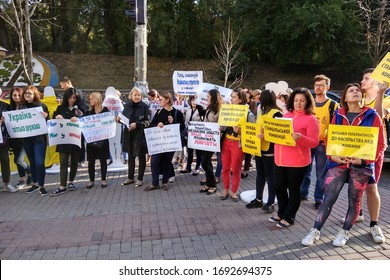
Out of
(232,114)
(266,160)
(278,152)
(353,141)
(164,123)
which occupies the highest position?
(232,114)

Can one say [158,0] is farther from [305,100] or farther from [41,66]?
[305,100]

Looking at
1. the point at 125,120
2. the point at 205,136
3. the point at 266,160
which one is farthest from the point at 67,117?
the point at 266,160

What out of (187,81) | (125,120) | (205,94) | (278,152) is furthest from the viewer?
(187,81)

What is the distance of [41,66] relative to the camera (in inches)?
1053

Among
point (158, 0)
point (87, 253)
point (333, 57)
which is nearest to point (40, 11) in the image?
point (158, 0)

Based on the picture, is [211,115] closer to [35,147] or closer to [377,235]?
[377,235]

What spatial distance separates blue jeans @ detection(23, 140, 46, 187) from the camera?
19.9 feet

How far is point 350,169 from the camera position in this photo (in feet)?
12.5

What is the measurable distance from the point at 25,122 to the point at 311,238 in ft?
16.8

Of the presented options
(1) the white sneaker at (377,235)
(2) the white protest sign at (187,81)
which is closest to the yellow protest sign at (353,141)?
(1) the white sneaker at (377,235)

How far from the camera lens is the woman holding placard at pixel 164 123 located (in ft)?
20.3

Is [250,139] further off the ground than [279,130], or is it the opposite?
[279,130]

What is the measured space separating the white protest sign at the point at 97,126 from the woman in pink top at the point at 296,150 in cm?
347

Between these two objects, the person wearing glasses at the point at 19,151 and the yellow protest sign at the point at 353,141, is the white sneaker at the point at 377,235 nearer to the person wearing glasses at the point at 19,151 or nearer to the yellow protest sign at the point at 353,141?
the yellow protest sign at the point at 353,141
